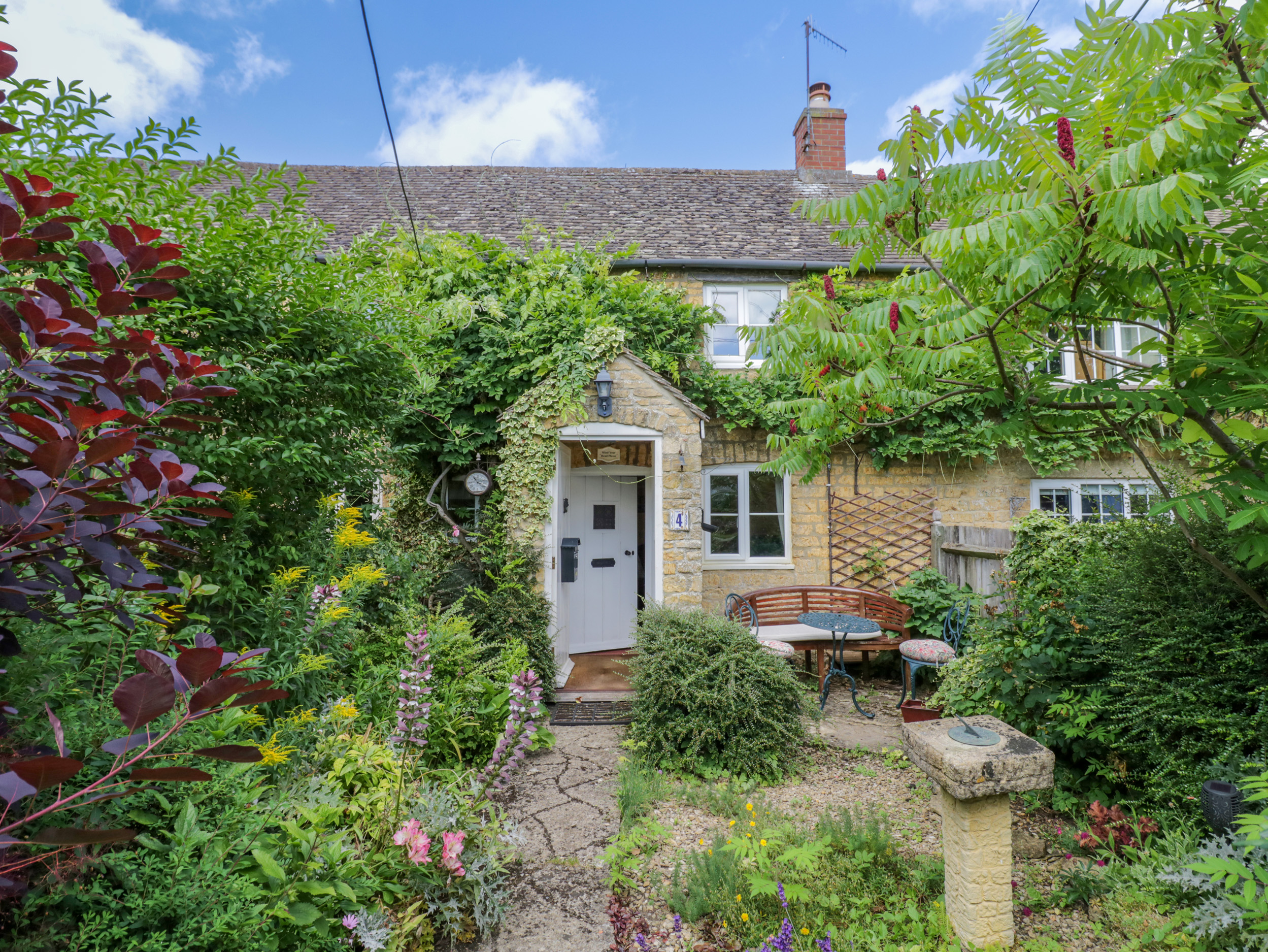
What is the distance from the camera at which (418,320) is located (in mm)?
4574

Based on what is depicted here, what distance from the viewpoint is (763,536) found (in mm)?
8531

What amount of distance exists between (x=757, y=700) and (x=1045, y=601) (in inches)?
84.4

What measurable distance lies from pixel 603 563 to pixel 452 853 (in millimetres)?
5205

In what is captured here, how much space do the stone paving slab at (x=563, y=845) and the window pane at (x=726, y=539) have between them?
376 cm

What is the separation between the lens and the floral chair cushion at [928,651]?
222 inches

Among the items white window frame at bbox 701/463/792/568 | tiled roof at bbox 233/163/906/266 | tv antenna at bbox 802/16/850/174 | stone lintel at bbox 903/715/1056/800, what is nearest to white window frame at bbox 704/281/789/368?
tiled roof at bbox 233/163/906/266

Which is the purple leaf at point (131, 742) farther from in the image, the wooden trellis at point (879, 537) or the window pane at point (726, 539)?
the wooden trellis at point (879, 537)

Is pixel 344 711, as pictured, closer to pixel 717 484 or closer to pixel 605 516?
pixel 605 516

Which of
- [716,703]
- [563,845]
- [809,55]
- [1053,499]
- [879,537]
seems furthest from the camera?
[809,55]

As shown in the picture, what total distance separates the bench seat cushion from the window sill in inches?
46.3

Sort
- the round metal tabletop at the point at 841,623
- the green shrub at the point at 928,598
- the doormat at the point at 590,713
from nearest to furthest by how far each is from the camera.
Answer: the doormat at the point at 590,713 < the round metal tabletop at the point at 841,623 < the green shrub at the point at 928,598

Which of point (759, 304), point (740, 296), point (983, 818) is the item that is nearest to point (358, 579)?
Result: point (983, 818)

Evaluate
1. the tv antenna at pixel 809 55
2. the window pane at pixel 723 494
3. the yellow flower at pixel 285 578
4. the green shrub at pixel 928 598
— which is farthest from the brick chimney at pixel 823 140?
the yellow flower at pixel 285 578

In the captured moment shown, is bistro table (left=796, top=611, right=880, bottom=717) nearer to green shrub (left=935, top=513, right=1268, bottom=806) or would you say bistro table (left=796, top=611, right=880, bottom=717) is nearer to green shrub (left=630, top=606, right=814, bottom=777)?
green shrub (left=630, top=606, right=814, bottom=777)
